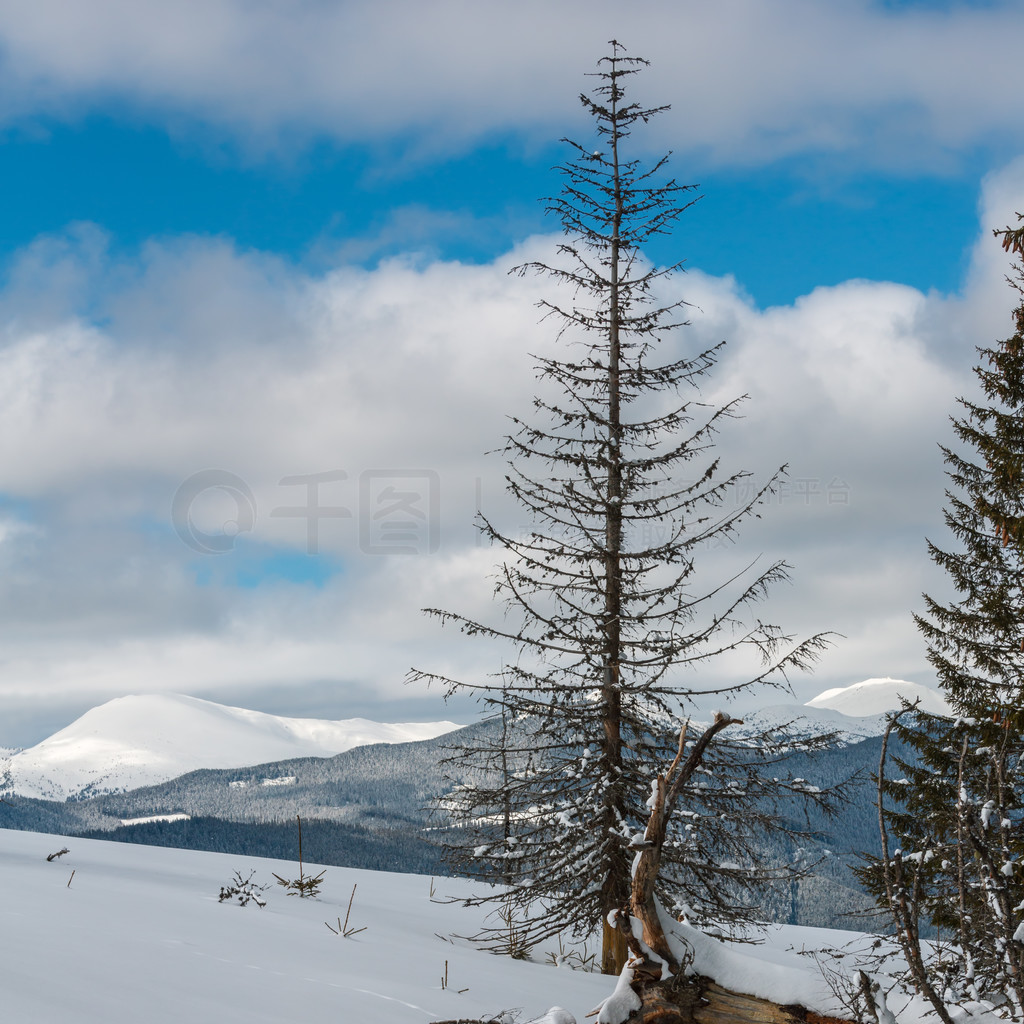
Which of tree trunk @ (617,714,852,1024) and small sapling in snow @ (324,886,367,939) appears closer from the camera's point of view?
tree trunk @ (617,714,852,1024)

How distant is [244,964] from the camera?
Result: 5.56 metres

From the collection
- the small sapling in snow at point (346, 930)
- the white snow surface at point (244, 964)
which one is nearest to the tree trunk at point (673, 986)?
the white snow surface at point (244, 964)

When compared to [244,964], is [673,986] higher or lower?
higher

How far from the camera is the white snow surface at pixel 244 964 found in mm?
4168

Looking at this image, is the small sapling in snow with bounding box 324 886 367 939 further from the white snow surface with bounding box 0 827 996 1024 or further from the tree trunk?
the tree trunk

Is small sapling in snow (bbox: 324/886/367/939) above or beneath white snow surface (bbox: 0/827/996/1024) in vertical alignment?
beneath

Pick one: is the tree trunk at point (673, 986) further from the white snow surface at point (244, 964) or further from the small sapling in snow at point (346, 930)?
the small sapling in snow at point (346, 930)

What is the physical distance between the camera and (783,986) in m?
4.09

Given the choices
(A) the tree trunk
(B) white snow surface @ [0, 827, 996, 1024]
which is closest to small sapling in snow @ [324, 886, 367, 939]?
(B) white snow surface @ [0, 827, 996, 1024]

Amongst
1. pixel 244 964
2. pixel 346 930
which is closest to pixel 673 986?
pixel 244 964

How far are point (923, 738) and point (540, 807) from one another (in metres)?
6.07

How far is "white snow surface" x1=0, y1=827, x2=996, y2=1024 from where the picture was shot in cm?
417

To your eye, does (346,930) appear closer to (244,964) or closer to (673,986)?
(244,964)

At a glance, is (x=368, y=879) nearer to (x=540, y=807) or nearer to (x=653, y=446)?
(x=540, y=807)
